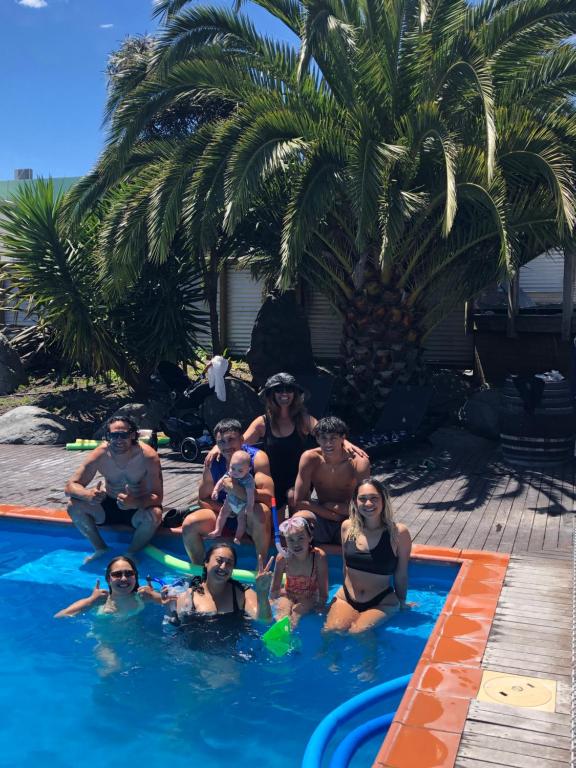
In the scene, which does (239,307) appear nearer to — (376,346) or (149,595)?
(376,346)

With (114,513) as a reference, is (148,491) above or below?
above

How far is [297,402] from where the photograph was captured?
6344mm

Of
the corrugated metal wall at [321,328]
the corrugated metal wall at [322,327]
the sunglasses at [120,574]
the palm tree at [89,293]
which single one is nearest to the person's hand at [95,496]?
the sunglasses at [120,574]

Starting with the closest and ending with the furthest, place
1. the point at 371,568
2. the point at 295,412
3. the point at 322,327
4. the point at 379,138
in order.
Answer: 1. the point at 371,568
2. the point at 295,412
3. the point at 379,138
4. the point at 322,327

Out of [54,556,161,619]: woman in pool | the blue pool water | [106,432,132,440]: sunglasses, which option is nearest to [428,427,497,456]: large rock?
the blue pool water

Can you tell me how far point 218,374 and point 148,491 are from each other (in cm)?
359

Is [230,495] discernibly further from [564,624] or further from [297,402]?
[564,624]

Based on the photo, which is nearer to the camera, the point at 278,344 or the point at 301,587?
the point at 301,587

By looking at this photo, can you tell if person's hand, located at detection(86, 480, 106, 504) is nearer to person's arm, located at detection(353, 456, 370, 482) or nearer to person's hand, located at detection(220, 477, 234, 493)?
person's hand, located at detection(220, 477, 234, 493)

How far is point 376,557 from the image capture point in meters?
4.93

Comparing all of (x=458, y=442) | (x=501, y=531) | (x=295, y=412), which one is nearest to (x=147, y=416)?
(x=458, y=442)

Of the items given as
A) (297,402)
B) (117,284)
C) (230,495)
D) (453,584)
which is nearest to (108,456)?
(230,495)

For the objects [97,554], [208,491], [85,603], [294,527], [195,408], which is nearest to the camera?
[294,527]

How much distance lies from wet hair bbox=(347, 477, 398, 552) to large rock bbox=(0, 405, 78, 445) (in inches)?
286
